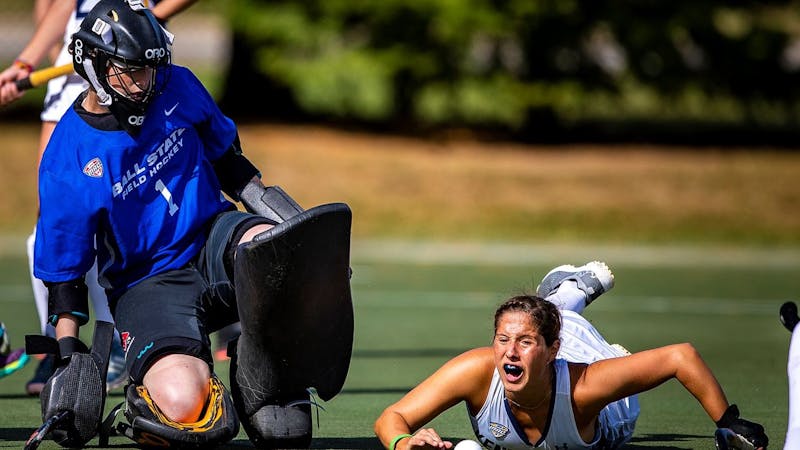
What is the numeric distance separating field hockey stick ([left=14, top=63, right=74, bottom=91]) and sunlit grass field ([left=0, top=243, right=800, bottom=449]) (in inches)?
60.3

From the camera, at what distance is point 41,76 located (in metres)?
6.50

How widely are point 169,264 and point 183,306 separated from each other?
237 millimetres

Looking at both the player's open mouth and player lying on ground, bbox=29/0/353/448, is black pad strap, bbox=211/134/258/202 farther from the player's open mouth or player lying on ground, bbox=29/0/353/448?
the player's open mouth

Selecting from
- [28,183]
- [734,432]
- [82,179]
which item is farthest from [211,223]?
[28,183]

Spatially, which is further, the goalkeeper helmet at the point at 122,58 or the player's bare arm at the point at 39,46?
the player's bare arm at the point at 39,46

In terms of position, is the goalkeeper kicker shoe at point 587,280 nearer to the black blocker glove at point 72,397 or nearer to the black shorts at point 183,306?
the black shorts at point 183,306

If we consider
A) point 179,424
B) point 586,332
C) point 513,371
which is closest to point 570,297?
point 586,332

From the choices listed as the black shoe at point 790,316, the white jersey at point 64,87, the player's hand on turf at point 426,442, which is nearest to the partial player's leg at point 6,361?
the white jersey at point 64,87

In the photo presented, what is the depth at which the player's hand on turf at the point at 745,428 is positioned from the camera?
4.77 m

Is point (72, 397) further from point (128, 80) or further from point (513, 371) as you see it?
point (513, 371)

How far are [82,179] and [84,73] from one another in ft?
1.50

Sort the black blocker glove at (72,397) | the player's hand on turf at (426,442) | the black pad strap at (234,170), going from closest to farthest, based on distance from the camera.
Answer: the player's hand on turf at (426,442) < the black blocker glove at (72,397) < the black pad strap at (234,170)

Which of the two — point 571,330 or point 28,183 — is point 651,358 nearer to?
point 571,330

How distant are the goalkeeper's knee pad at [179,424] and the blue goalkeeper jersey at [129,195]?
2.04 feet
